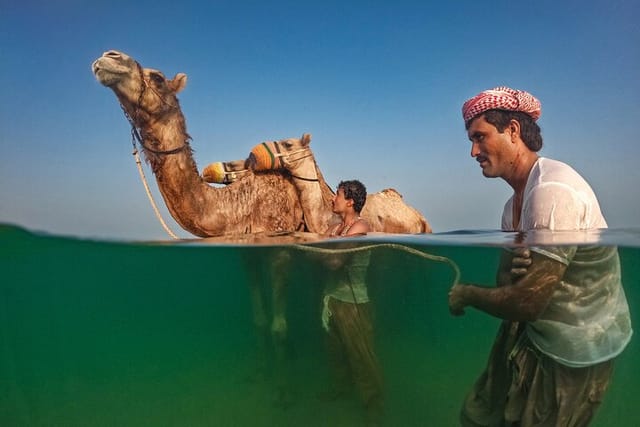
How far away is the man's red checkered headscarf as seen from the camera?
2.67 metres

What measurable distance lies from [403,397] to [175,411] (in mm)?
5677

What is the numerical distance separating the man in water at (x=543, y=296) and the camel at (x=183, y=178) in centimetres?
390

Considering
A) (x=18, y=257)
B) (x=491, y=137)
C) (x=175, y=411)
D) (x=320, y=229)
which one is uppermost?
(x=491, y=137)

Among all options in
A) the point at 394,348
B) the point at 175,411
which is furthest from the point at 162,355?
the point at 394,348

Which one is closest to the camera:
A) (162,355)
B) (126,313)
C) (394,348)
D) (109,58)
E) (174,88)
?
→ (109,58)

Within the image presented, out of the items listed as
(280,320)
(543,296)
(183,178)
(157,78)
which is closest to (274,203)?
(183,178)

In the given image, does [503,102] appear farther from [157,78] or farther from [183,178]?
[157,78]

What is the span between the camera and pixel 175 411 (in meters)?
10.6

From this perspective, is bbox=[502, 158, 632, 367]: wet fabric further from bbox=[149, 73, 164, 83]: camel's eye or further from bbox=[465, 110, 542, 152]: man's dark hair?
bbox=[149, 73, 164, 83]: camel's eye

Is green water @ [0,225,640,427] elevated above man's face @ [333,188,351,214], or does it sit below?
below

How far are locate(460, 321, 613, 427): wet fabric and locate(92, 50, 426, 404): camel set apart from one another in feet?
12.7

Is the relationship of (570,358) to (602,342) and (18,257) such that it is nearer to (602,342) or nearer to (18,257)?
(602,342)

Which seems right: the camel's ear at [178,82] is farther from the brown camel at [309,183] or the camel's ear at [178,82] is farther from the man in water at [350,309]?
the man in water at [350,309]

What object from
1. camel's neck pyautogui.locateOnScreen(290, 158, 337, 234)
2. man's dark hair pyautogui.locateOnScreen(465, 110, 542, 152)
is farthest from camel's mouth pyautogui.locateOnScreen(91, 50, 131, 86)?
man's dark hair pyautogui.locateOnScreen(465, 110, 542, 152)
